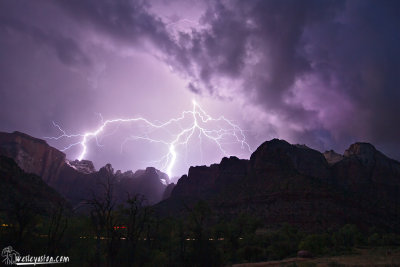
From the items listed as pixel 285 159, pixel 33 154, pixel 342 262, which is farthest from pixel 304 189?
pixel 33 154

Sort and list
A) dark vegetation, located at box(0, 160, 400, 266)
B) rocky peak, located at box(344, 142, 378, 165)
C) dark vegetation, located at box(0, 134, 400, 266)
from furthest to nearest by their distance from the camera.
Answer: rocky peak, located at box(344, 142, 378, 165)
dark vegetation, located at box(0, 134, 400, 266)
dark vegetation, located at box(0, 160, 400, 266)

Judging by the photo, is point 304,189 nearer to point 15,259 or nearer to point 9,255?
point 15,259

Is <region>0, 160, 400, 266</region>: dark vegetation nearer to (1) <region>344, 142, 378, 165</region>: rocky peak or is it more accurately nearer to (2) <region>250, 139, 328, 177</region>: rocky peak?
(2) <region>250, 139, 328, 177</region>: rocky peak

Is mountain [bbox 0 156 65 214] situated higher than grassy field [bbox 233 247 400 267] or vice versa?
mountain [bbox 0 156 65 214]

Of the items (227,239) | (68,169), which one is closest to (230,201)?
(227,239)

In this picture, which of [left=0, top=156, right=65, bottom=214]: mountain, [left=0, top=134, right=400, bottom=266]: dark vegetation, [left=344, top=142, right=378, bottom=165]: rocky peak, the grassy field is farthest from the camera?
[left=344, top=142, right=378, bottom=165]: rocky peak

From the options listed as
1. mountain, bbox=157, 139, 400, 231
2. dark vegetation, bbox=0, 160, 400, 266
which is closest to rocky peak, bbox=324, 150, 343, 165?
mountain, bbox=157, 139, 400, 231

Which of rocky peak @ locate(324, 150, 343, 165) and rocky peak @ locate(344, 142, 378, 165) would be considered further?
rocky peak @ locate(324, 150, 343, 165)

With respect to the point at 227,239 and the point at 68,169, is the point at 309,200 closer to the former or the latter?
the point at 227,239

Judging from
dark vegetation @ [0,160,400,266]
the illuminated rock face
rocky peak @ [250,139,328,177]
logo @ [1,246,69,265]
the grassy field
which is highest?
the illuminated rock face
